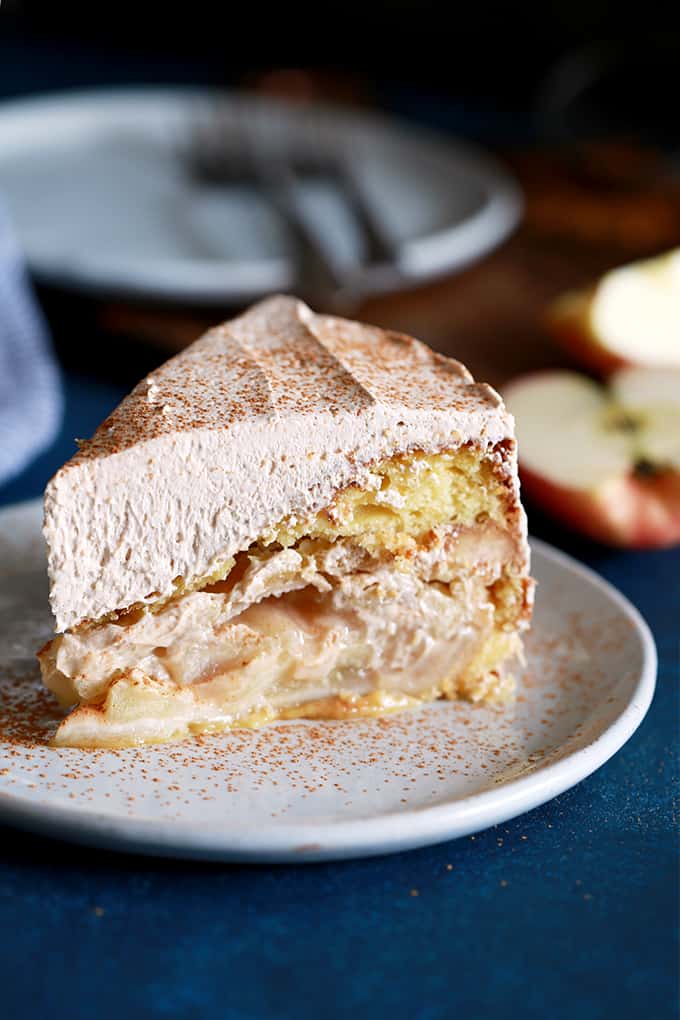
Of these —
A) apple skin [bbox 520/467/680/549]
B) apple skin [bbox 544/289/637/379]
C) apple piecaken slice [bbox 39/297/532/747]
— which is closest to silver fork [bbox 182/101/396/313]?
apple skin [bbox 544/289/637/379]

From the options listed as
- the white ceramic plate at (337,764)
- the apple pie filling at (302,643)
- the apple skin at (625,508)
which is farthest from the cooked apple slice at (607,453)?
the apple pie filling at (302,643)

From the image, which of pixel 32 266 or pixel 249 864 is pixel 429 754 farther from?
pixel 32 266

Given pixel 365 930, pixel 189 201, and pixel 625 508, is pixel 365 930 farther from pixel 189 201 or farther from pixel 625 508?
pixel 189 201

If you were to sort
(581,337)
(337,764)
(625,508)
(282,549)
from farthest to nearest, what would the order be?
(581,337), (625,508), (282,549), (337,764)

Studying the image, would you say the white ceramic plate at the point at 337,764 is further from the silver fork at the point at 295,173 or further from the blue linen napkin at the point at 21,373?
the silver fork at the point at 295,173

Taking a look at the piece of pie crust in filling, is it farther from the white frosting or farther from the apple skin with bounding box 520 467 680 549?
the apple skin with bounding box 520 467 680 549

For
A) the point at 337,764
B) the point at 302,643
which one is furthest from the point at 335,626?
the point at 337,764
